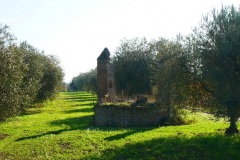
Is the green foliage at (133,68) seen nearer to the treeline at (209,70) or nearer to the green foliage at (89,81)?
the treeline at (209,70)

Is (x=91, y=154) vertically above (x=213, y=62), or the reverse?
(x=213, y=62)

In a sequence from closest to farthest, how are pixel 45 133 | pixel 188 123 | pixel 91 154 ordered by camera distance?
pixel 91 154, pixel 45 133, pixel 188 123

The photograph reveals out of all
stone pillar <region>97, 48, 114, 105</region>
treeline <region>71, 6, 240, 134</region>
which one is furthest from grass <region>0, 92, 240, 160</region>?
stone pillar <region>97, 48, 114, 105</region>

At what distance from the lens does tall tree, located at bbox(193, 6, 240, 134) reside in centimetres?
1706

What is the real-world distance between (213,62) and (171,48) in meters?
9.55

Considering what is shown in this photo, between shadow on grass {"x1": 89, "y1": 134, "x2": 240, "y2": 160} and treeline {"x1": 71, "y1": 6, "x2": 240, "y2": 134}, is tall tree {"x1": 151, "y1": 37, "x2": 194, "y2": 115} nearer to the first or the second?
treeline {"x1": 71, "y1": 6, "x2": 240, "y2": 134}

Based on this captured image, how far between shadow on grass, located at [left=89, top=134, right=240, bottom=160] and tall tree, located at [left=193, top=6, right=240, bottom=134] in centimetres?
201

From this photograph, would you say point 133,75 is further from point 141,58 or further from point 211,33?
point 211,33

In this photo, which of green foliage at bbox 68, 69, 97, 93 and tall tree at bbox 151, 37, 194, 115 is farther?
green foliage at bbox 68, 69, 97, 93

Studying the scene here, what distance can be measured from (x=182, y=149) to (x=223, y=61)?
5.85m

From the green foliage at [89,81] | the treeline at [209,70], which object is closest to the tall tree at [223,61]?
the treeline at [209,70]

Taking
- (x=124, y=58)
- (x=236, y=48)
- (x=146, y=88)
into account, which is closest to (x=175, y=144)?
(x=236, y=48)

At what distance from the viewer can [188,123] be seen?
26.9 meters

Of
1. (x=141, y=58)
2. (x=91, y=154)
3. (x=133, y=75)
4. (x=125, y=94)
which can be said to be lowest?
(x=91, y=154)
